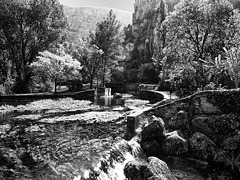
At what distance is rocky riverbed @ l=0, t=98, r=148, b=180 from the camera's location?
215 inches

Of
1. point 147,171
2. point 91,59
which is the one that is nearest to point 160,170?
point 147,171

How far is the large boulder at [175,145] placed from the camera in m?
7.41

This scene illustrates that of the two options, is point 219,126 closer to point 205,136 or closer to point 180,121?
point 205,136

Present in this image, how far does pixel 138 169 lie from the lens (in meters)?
5.30

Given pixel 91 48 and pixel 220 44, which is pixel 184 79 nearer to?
pixel 220 44

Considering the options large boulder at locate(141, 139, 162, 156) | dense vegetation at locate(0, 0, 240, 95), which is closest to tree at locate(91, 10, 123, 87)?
dense vegetation at locate(0, 0, 240, 95)

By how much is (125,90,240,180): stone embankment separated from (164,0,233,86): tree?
8682mm

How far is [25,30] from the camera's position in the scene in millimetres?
26078

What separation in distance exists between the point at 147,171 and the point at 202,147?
11.0 feet

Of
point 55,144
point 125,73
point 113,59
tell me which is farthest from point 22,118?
point 125,73

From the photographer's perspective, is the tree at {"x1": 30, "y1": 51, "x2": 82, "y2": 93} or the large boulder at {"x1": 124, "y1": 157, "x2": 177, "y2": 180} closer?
the large boulder at {"x1": 124, "y1": 157, "x2": 177, "y2": 180}

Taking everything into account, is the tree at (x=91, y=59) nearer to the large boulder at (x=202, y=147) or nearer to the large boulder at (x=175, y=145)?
the large boulder at (x=175, y=145)

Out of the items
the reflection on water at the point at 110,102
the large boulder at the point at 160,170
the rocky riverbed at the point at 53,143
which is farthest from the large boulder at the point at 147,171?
the reflection on water at the point at 110,102

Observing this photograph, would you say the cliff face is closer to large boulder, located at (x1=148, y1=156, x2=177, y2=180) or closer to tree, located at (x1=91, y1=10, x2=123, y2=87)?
tree, located at (x1=91, y1=10, x2=123, y2=87)
